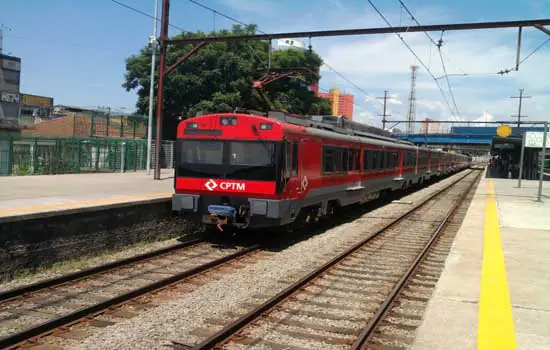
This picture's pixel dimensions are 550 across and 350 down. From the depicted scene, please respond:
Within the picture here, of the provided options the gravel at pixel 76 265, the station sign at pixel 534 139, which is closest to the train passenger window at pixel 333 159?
the gravel at pixel 76 265

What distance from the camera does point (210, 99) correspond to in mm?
33594

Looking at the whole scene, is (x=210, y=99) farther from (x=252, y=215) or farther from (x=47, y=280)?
(x=47, y=280)

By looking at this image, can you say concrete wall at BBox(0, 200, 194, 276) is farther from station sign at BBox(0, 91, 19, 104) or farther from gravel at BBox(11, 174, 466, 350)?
station sign at BBox(0, 91, 19, 104)

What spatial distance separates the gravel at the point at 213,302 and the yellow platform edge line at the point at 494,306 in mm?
1532

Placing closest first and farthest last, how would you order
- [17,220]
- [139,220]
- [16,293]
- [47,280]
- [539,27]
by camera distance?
[16,293]
[47,280]
[17,220]
[139,220]
[539,27]

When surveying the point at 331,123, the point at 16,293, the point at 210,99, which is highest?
the point at 210,99

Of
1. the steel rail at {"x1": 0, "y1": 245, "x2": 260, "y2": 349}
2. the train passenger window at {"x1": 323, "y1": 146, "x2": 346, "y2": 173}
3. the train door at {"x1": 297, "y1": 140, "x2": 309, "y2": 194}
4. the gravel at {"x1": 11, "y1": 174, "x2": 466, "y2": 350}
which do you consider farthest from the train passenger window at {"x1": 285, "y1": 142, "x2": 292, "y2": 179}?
the steel rail at {"x1": 0, "y1": 245, "x2": 260, "y2": 349}

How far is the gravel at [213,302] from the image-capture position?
5.44 m

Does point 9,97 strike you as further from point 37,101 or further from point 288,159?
point 288,159

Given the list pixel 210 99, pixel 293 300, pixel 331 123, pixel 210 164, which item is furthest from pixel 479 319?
pixel 210 99

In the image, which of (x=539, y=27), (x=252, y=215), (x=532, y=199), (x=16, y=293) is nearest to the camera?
(x=16, y=293)

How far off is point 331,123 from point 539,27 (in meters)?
5.86

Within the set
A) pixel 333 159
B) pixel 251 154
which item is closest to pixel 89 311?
pixel 251 154

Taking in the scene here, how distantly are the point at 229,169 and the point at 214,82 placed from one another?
23907mm
